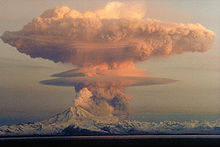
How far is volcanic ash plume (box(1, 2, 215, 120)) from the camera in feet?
26.1

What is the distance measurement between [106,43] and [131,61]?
0.55 metres

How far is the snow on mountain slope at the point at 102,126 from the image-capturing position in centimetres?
787

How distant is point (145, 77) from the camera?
8.01 meters

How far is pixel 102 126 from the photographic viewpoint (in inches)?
313

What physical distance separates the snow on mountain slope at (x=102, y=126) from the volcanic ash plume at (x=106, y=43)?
0.73 feet

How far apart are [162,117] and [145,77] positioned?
764 mm

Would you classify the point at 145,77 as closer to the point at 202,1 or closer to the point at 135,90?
the point at 135,90

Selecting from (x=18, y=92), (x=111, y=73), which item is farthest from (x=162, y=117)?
(x=18, y=92)
